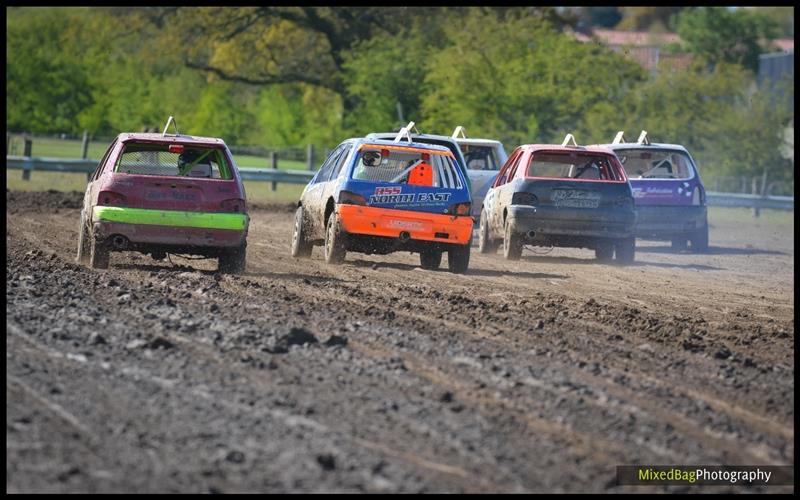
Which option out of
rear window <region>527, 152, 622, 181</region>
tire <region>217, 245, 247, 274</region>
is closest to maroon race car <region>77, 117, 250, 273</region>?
tire <region>217, 245, 247, 274</region>

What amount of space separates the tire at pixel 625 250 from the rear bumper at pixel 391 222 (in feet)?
10.7

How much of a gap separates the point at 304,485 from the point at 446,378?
2.61 m

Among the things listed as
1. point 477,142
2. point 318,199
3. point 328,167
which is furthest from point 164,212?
point 477,142

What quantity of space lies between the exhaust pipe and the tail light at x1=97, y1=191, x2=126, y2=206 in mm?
337

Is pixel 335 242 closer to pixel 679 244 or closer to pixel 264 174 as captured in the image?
pixel 679 244

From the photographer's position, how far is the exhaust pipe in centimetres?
1464

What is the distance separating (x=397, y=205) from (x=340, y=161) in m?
1.16

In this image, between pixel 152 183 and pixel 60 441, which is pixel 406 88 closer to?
pixel 152 183

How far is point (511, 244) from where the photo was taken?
60.9 ft

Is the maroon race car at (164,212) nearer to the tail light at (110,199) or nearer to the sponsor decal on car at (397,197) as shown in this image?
the tail light at (110,199)

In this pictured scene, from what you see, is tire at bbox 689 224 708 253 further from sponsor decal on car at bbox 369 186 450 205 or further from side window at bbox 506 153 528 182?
sponsor decal on car at bbox 369 186 450 205

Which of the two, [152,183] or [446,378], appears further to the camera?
[152,183]
